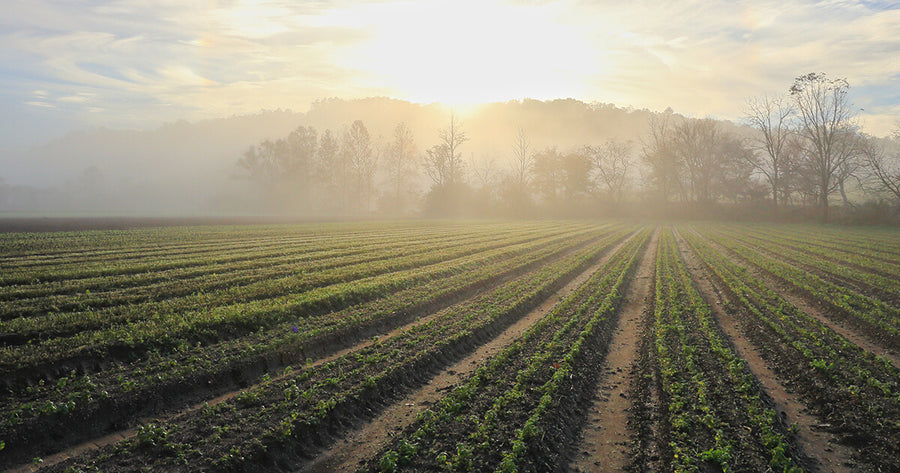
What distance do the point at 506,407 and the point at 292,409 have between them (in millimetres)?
3347

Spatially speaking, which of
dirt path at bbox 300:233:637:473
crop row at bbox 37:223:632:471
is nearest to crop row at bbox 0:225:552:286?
crop row at bbox 37:223:632:471

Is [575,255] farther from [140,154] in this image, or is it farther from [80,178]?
[140,154]

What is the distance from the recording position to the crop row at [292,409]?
542cm

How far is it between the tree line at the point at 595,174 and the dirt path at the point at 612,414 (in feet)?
197

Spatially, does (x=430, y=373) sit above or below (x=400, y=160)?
below

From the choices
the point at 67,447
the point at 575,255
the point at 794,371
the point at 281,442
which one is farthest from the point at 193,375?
the point at 575,255

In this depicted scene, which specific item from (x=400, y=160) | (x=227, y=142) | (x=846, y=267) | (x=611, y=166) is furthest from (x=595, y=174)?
(x=227, y=142)

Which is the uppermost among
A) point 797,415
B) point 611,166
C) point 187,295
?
point 611,166

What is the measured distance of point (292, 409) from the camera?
6.63 m

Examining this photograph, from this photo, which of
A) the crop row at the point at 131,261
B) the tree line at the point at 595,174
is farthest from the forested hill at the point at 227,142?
the crop row at the point at 131,261

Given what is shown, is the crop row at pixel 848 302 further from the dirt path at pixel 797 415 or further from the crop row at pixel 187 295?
the crop row at pixel 187 295

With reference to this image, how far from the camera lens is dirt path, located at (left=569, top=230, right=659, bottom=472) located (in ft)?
19.2

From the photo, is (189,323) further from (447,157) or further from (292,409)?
(447,157)

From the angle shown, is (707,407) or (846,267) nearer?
(707,407)
